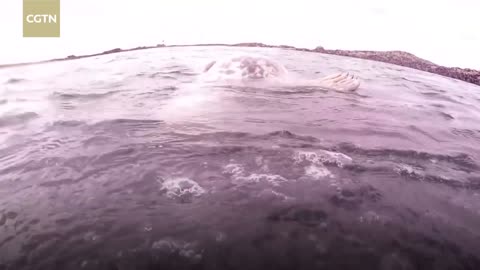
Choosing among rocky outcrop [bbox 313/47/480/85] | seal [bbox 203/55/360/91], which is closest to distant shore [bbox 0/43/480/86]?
rocky outcrop [bbox 313/47/480/85]

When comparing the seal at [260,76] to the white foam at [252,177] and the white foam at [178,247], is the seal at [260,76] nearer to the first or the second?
the white foam at [252,177]

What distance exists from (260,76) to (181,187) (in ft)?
15.6

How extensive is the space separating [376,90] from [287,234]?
638 cm

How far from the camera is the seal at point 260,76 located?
6.91 m

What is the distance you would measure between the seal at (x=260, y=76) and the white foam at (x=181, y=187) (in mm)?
4258

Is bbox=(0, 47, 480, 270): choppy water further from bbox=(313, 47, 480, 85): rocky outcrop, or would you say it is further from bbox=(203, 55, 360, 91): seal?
bbox=(313, 47, 480, 85): rocky outcrop

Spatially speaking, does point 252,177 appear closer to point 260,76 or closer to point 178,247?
point 178,247

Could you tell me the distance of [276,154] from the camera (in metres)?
3.39

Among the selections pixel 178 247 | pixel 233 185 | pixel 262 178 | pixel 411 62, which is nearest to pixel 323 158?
pixel 262 178

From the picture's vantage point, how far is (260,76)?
7.05 metres

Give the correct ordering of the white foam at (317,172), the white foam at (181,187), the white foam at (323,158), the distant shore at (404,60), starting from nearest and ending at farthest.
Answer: the white foam at (181,187)
the white foam at (317,172)
the white foam at (323,158)
the distant shore at (404,60)

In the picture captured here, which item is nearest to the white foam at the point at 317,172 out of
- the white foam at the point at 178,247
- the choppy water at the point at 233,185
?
the choppy water at the point at 233,185

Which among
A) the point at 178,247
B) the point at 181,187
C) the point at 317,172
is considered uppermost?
the point at 317,172

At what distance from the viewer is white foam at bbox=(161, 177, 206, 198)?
2613 mm
